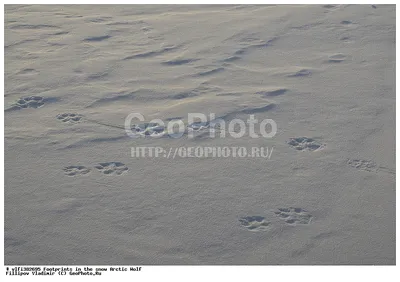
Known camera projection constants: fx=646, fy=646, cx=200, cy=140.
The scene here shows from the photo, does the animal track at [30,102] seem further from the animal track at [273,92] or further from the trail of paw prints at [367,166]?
the trail of paw prints at [367,166]

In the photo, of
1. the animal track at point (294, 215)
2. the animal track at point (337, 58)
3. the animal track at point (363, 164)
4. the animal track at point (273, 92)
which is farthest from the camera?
the animal track at point (337, 58)

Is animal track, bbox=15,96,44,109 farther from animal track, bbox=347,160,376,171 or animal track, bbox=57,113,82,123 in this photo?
animal track, bbox=347,160,376,171

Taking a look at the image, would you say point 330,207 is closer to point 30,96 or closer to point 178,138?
point 178,138

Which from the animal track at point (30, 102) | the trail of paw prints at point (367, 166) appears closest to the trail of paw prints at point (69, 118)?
the animal track at point (30, 102)

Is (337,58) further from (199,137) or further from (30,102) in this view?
(30,102)

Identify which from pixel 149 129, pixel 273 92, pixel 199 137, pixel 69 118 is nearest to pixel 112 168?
pixel 149 129
